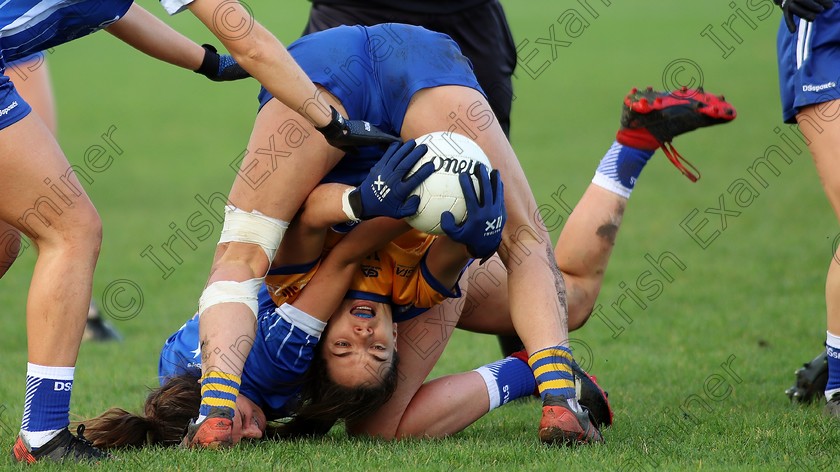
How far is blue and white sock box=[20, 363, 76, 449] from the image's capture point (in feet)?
12.7

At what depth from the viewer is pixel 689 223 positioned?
10.2 meters

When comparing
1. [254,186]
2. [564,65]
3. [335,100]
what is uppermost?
[335,100]

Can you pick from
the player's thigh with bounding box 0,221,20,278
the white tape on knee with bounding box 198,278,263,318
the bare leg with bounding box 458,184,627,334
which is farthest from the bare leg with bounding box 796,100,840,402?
the player's thigh with bounding box 0,221,20,278

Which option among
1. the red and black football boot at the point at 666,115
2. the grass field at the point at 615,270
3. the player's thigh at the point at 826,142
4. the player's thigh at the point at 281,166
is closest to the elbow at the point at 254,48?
the player's thigh at the point at 281,166

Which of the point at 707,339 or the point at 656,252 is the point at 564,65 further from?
the point at 707,339

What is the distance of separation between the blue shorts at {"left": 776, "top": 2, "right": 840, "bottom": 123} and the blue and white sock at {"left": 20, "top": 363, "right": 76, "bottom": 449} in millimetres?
3323

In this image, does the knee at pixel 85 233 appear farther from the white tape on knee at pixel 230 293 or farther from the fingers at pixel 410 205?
the fingers at pixel 410 205

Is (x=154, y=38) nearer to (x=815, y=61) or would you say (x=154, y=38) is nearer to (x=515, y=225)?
(x=515, y=225)

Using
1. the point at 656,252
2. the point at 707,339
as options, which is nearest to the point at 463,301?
the point at 707,339

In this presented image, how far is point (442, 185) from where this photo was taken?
3.92 metres

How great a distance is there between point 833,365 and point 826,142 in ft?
3.18

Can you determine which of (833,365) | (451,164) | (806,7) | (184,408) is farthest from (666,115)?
(184,408)

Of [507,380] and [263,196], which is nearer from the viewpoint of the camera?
[263,196]

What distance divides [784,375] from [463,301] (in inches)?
72.3
